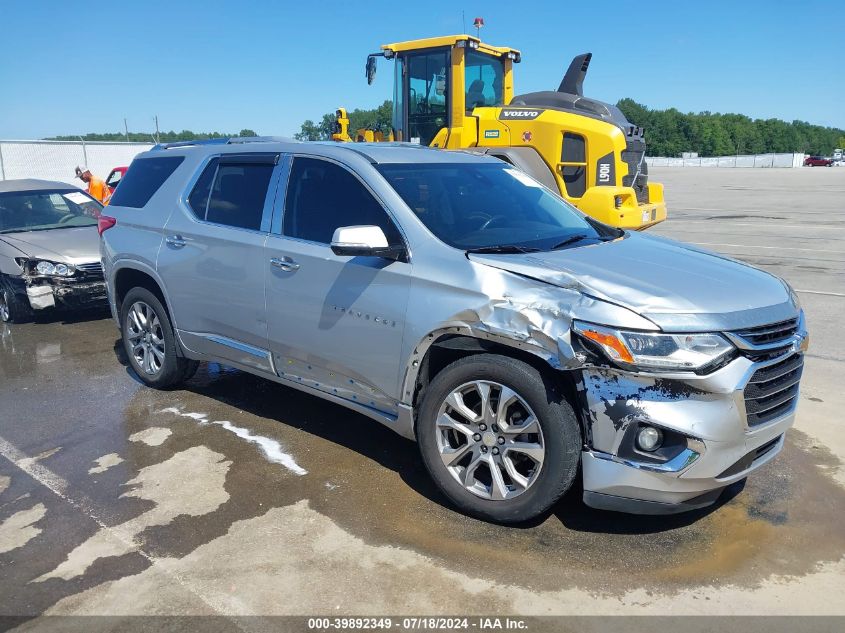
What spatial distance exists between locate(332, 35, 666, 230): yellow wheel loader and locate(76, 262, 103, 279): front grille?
557cm

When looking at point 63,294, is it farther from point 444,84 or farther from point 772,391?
point 772,391

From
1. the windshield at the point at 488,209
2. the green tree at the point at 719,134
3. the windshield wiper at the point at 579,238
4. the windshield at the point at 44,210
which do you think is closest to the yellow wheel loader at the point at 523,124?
the windshield at the point at 44,210

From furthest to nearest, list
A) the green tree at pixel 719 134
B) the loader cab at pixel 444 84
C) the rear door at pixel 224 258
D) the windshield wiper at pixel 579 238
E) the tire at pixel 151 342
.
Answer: the green tree at pixel 719 134 < the loader cab at pixel 444 84 < the tire at pixel 151 342 < the rear door at pixel 224 258 < the windshield wiper at pixel 579 238

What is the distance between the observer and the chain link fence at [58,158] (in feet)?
86.4

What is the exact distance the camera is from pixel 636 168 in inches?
440

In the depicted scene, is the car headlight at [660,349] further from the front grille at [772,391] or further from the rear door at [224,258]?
the rear door at [224,258]

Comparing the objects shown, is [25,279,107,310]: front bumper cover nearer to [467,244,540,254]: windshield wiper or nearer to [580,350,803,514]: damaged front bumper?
[467,244,540,254]: windshield wiper

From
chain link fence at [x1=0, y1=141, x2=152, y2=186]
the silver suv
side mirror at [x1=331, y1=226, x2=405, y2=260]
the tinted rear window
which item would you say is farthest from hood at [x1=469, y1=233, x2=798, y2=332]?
chain link fence at [x1=0, y1=141, x2=152, y2=186]

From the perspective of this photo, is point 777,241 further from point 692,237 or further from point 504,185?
point 504,185

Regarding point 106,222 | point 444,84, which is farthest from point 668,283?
point 444,84

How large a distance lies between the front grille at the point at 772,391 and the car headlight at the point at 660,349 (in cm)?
25

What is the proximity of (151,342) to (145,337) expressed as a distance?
0.27ft

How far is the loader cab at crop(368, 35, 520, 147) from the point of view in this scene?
11109 mm

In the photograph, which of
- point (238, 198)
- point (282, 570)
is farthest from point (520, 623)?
point (238, 198)
